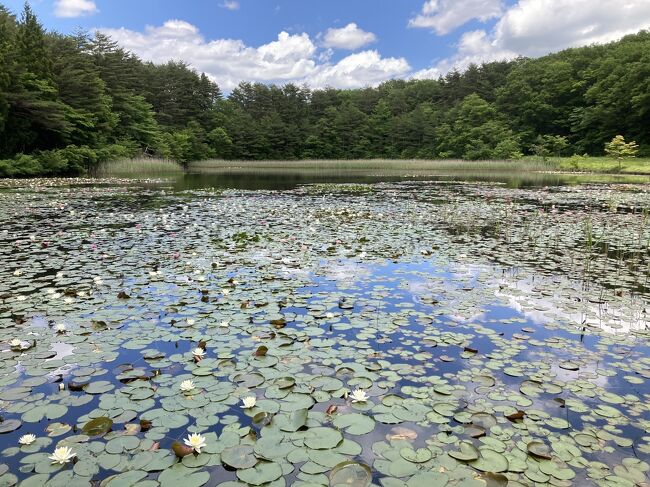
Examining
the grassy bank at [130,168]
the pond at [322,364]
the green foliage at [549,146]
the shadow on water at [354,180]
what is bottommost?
the pond at [322,364]

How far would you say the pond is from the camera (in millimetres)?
2307

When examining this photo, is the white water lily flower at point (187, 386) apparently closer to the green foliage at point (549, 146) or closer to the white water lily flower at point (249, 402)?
the white water lily flower at point (249, 402)

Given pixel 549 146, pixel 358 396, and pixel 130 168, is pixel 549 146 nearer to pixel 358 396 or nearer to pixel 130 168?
pixel 130 168

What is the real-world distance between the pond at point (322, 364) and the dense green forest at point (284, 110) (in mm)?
23353

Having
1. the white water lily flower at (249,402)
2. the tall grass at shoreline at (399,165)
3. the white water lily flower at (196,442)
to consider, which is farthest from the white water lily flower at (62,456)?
the tall grass at shoreline at (399,165)

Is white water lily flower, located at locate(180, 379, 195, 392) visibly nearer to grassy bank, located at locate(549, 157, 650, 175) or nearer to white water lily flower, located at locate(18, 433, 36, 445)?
white water lily flower, located at locate(18, 433, 36, 445)

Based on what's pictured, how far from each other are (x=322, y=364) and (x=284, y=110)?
236ft

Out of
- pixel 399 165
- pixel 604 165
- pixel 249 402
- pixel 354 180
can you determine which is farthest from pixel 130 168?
pixel 604 165

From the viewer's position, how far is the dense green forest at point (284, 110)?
87.9ft

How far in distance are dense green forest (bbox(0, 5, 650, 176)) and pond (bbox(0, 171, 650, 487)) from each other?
2335 centimetres

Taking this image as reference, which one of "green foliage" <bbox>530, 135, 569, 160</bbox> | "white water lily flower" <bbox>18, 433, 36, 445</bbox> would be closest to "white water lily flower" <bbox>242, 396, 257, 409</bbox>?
"white water lily flower" <bbox>18, 433, 36, 445</bbox>

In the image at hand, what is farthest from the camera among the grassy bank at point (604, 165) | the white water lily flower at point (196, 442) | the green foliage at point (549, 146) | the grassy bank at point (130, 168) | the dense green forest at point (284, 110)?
the green foliage at point (549, 146)

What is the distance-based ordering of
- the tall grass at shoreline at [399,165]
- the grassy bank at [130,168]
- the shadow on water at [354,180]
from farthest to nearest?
the tall grass at shoreline at [399,165] < the grassy bank at [130,168] < the shadow on water at [354,180]

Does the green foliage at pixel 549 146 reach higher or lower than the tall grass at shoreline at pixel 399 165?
higher
